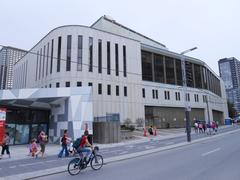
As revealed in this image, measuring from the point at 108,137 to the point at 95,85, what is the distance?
1449 cm

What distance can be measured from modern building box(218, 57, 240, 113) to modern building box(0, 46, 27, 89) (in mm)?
110115

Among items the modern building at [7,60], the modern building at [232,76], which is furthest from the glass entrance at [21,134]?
the modern building at [232,76]

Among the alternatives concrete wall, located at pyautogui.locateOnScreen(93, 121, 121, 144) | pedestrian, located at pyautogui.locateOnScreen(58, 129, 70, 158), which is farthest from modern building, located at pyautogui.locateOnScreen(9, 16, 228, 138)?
pedestrian, located at pyautogui.locateOnScreen(58, 129, 70, 158)

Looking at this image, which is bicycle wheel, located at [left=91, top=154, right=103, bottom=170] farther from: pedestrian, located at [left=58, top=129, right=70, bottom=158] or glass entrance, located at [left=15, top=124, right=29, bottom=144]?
glass entrance, located at [left=15, top=124, right=29, bottom=144]

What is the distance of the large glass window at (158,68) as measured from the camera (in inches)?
2032

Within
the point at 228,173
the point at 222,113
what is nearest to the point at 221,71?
the point at 222,113

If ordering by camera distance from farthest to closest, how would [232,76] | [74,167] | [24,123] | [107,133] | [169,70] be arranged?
[232,76]
[169,70]
[24,123]
[107,133]
[74,167]

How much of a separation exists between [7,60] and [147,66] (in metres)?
35.4

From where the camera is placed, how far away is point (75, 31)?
3859 cm

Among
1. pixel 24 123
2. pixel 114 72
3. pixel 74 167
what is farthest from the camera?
pixel 114 72

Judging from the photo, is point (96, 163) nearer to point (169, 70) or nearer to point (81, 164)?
point (81, 164)

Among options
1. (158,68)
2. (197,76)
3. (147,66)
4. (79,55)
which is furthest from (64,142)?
(197,76)

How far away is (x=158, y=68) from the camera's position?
172ft

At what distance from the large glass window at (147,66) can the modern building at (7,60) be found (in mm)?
29201
